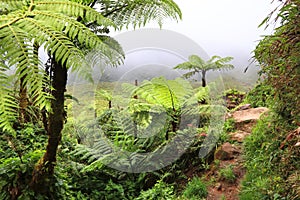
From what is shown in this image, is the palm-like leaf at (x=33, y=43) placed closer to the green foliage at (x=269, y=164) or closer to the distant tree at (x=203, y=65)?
the green foliage at (x=269, y=164)

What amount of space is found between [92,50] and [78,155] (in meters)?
1.90

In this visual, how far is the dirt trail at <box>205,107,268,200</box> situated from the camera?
8.71 feet

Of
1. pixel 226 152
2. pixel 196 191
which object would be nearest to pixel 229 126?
pixel 226 152

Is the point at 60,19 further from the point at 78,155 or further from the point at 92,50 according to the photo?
the point at 78,155

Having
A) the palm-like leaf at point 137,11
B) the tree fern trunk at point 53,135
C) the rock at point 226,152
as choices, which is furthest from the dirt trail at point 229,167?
the palm-like leaf at point 137,11

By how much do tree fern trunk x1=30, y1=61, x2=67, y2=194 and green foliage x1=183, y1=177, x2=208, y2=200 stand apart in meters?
1.31

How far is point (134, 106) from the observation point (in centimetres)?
318

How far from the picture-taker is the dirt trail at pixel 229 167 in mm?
2654

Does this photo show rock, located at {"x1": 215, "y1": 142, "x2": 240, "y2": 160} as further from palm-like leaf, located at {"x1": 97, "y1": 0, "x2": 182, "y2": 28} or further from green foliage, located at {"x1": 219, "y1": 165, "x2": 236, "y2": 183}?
palm-like leaf, located at {"x1": 97, "y1": 0, "x2": 182, "y2": 28}

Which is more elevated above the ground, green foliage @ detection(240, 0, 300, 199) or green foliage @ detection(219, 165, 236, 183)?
green foliage @ detection(240, 0, 300, 199)

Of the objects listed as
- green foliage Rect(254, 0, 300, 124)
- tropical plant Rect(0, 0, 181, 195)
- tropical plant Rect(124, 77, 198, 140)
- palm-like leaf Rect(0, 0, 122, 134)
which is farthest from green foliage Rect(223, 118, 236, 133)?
palm-like leaf Rect(0, 0, 122, 134)

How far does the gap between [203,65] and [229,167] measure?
5.92 ft

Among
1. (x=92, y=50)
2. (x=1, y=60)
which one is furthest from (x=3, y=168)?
(x=1, y=60)

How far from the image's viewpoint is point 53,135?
65.7 inches
